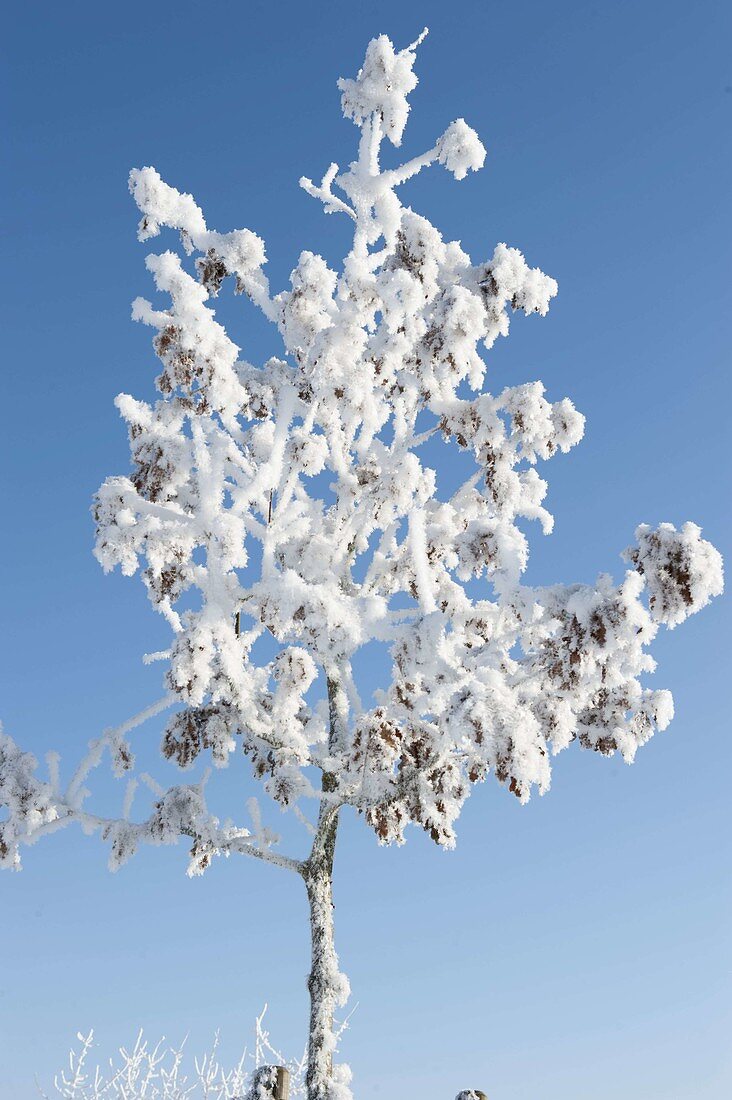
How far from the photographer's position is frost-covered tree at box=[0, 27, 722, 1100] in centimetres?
990

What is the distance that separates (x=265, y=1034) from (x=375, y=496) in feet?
39.8

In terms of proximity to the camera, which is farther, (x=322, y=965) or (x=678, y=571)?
(x=322, y=965)

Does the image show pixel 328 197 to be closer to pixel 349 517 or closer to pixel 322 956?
pixel 349 517

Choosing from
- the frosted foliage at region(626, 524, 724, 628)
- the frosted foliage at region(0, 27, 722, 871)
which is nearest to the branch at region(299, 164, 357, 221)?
the frosted foliage at region(0, 27, 722, 871)

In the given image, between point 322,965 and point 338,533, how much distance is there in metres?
5.06

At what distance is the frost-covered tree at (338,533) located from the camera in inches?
390

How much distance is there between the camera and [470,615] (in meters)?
11.5

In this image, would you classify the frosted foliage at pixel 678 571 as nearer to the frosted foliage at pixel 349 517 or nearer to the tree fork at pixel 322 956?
the frosted foliage at pixel 349 517

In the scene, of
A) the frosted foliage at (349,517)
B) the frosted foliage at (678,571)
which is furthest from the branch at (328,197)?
the frosted foliage at (678,571)

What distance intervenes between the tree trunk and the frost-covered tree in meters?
0.02

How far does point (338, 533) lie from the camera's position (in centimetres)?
1230

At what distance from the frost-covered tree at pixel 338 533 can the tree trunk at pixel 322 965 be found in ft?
0.08

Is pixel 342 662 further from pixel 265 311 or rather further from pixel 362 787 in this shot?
pixel 265 311

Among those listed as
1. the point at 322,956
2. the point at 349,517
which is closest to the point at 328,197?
the point at 349,517
